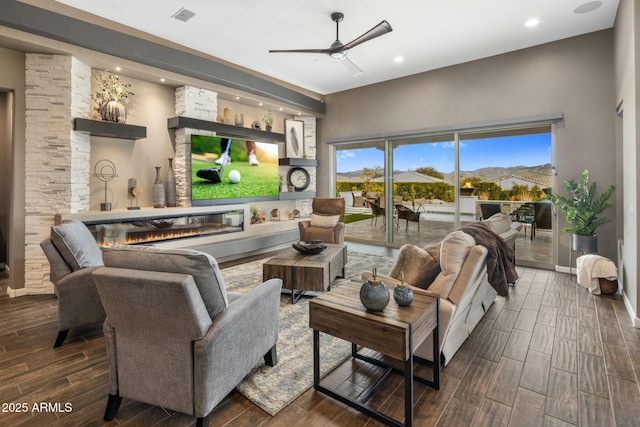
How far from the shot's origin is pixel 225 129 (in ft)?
19.1

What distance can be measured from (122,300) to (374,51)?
5280 millimetres

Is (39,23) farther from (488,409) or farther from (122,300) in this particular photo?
(488,409)

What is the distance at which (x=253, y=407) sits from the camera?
1.95 m

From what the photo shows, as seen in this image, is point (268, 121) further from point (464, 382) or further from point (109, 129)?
point (464, 382)

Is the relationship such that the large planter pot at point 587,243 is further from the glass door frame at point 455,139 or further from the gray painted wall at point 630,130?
the glass door frame at point 455,139

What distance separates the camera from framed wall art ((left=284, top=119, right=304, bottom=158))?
24.4 feet

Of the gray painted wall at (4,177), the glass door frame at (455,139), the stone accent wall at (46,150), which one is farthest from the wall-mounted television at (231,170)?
the gray painted wall at (4,177)

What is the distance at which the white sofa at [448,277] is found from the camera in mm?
2289

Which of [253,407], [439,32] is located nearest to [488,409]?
[253,407]

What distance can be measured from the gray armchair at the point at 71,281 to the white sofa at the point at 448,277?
7.81 feet

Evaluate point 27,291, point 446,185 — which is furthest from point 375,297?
point 446,185

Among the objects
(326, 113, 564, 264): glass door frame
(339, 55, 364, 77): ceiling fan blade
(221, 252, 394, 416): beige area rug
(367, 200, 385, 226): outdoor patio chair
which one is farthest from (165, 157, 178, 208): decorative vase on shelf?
(367, 200, 385, 226): outdoor patio chair

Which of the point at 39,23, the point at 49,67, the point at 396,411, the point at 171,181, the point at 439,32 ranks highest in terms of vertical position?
the point at 439,32

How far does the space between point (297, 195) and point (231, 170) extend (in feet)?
6.11
